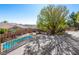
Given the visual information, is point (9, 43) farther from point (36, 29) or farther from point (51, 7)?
point (51, 7)

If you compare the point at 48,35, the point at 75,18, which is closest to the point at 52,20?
the point at 48,35

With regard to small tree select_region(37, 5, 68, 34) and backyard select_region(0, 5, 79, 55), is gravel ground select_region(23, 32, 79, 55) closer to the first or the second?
backyard select_region(0, 5, 79, 55)

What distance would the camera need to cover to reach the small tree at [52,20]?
3625 mm

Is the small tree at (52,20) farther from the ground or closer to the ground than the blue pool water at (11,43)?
farther from the ground

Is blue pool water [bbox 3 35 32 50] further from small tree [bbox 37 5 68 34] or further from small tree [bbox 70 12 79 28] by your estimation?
small tree [bbox 70 12 79 28]

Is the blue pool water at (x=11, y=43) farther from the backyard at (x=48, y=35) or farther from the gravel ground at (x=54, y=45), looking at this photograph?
the gravel ground at (x=54, y=45)

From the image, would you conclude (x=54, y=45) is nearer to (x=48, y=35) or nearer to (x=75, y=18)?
(x=48, y=35)

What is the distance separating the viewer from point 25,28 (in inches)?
144

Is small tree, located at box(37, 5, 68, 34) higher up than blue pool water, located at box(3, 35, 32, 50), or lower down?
higher up

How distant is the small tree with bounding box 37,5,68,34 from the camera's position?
3.62m

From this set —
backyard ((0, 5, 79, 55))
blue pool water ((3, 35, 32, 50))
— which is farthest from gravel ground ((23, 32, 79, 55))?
blue pool water ((3, 35, 32, 50))

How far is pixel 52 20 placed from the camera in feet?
12.0

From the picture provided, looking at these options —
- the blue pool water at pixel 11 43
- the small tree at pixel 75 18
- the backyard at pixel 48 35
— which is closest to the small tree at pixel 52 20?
the backyard at pixel 48 35
